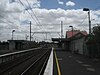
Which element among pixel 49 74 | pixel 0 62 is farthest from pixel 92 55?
pixel 49 74

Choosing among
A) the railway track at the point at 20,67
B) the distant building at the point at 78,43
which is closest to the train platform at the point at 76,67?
the railway track at the point at 20,67

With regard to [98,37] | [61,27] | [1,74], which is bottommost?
[1,74]

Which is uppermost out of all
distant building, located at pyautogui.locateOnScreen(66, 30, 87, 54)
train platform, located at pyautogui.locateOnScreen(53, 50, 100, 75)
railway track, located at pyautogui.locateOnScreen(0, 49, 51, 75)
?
distant building, located at pyautogui.locateOnScreen(66, 30, 87, 54)

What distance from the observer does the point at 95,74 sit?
649 inches

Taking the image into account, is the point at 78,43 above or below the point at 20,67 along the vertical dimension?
above

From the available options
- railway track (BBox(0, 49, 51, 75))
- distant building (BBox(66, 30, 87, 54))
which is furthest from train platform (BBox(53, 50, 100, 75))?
distant building (BBox(66, 30, 87, 54))

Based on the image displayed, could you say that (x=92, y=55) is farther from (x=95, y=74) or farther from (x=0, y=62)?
(x=95, y=74)

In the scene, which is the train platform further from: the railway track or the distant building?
the distant building

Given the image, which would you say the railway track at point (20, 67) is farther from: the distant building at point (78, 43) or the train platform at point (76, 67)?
the distant building at point (78, 43)

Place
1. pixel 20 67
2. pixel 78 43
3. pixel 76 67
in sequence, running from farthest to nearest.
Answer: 1. pixel 78 43
2. pixel 20 67
3. pixel 76 67

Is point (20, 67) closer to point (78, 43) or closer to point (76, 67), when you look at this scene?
point (76, 67)

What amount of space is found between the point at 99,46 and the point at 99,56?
1438mm

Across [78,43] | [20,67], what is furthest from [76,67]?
[78,43]

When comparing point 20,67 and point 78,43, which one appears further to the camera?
point 78,43
